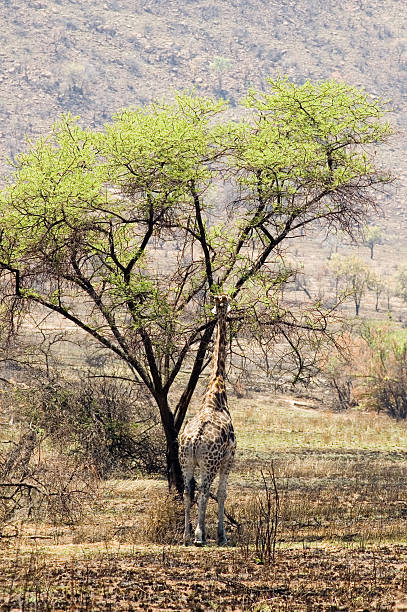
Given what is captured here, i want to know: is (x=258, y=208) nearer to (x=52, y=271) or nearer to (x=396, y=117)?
(x=52, y=271)

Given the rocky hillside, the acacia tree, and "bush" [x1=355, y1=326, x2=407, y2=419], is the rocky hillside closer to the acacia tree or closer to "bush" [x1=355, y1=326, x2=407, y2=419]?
"bush" [x1=355, y1=326, x2=407, y2=419]

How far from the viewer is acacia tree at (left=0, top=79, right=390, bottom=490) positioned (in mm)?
18672

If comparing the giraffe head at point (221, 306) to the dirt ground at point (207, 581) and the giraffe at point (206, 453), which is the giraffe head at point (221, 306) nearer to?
the giraffe at point (206, 453)

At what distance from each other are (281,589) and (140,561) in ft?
8.80

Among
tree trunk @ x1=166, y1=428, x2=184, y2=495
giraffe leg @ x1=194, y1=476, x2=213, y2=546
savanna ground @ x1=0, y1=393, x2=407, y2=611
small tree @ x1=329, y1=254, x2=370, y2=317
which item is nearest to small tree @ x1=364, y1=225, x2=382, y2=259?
small tree @ x1=329, y1=254, x2=370, y2=317

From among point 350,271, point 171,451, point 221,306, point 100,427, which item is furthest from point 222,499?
point 350,271

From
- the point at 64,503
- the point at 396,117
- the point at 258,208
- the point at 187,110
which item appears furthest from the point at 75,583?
the point at 396,117

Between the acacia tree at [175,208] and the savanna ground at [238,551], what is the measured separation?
283 cm

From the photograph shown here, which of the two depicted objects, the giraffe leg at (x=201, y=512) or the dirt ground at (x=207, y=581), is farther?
the giraffe leg at (x=201, y=512)

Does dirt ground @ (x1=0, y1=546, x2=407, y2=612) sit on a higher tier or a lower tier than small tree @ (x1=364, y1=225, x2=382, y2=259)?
lower

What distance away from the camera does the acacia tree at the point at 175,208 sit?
61.3 ft

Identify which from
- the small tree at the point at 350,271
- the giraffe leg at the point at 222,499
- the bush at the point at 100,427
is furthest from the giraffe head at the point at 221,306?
the small tree at the point at 350,271

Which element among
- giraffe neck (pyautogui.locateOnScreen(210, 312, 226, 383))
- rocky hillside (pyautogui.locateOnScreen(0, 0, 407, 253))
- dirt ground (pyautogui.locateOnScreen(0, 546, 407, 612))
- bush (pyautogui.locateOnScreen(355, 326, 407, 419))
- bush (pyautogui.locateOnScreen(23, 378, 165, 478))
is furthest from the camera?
rocky hillside (pyautogui.locateOnScreen(0, 0, 407, 253))

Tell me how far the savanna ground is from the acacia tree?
111 inches
